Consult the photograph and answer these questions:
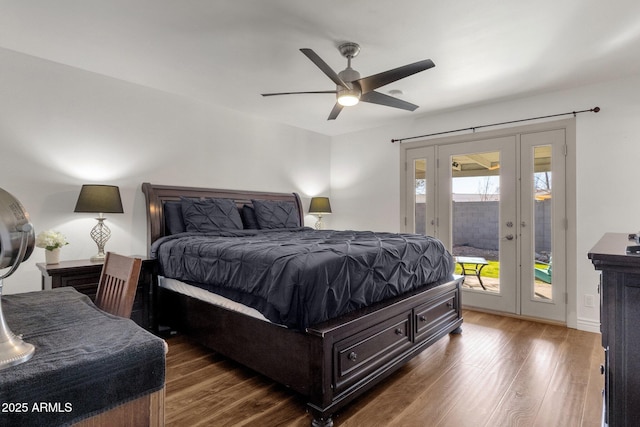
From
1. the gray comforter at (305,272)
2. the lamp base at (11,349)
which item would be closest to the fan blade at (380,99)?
the gray comforter at (305,272)

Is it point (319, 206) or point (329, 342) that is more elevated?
point (319, 206)

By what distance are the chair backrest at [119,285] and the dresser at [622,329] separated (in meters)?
1.72

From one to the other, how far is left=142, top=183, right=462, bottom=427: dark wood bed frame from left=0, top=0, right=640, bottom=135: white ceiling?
2.00 metres

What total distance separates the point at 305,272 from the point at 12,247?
1.34 m

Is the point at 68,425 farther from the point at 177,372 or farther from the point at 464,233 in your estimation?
the point at 464,233

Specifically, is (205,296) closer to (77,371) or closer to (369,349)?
(369,349)

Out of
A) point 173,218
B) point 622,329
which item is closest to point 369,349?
point 622,329

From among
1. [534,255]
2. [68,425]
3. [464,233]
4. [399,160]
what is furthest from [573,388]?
[399,160]

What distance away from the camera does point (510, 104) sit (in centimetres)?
406

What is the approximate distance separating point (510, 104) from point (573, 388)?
10.2 feet

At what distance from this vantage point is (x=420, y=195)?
4820 mm

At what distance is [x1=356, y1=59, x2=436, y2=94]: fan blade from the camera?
2.41 meters

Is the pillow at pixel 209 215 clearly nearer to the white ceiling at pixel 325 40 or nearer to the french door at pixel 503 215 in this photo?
the white ceiling at pixel 325 40

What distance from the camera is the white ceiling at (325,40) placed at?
2.27m
